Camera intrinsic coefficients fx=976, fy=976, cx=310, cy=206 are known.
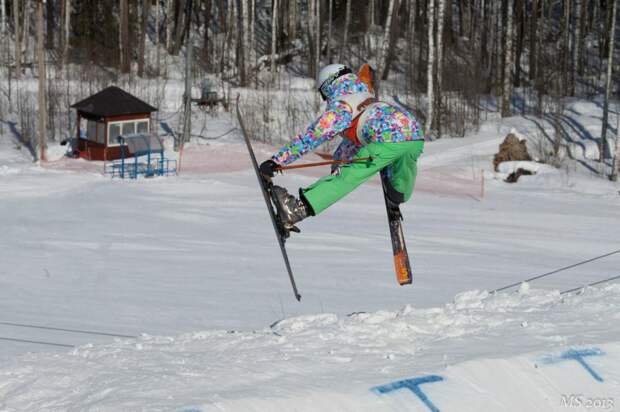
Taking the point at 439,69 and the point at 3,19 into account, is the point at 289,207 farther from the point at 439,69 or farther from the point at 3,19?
the point at 3,19

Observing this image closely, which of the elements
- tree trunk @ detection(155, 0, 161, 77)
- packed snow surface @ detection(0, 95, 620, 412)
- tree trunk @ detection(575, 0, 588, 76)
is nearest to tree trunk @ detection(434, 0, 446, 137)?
packed snow surface @ detection(0, 95, 620, 412)

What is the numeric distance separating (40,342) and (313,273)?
5.72 metres

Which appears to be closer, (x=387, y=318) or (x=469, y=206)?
(x=387, y=318)

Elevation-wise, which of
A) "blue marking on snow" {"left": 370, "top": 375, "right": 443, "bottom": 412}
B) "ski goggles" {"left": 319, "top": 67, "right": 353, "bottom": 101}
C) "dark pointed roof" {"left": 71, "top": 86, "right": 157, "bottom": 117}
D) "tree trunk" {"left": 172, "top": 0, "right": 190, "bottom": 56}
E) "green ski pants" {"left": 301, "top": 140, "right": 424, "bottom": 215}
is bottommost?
"blue marking on snow" {"left": 370, "top": 375, "right": 443, "bottom": 412}

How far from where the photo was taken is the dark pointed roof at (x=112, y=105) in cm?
2497

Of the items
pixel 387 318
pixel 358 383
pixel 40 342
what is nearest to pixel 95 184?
pixel 40 342

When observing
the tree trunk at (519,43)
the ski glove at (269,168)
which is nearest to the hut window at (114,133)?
the tree trunk at (519,43)

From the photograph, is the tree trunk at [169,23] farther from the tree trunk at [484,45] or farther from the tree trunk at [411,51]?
the tree trunk at [484,45]

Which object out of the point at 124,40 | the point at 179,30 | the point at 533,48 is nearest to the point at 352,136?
the point at 124,40

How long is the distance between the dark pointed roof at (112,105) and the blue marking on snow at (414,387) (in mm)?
20431

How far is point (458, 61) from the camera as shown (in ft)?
119

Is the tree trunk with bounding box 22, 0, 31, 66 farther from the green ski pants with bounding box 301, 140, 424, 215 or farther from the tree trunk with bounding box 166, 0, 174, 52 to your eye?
the green ski pants with bounding box 301, 140, 424, 215

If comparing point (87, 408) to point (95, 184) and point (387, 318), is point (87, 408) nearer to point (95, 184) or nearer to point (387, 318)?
point (387, 318)

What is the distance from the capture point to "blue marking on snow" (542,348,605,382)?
583 cm
